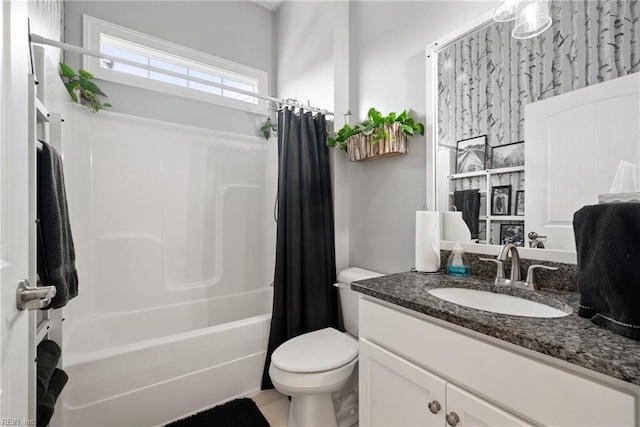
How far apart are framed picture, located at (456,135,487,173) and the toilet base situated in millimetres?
1255

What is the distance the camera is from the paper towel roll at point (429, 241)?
4.21 ft

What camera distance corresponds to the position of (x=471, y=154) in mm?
1280

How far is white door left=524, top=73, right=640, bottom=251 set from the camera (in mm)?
878

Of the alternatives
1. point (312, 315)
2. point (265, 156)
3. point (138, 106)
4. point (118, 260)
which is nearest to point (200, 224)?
point (118, 260)

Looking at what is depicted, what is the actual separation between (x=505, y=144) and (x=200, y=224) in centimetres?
210

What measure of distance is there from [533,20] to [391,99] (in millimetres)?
727

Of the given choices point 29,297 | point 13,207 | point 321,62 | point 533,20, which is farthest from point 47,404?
point 321,62

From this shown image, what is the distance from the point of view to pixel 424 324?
0.86 metres

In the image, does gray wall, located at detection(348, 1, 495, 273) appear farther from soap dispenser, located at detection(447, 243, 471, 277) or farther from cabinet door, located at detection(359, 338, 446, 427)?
cabinet door, located at detection(359, 338, 446, 427)

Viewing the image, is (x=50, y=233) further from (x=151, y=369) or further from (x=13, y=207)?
(x=151, y=369)

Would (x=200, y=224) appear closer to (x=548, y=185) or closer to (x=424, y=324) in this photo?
(x=424, y=324)

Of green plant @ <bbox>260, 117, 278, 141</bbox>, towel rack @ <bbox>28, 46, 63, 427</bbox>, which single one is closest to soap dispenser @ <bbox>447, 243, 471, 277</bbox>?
towel rack @ <bbox>28, 46, 63, 427</bbox>

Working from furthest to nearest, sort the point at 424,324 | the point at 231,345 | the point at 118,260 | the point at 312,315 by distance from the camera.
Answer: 1. the point at 118,260
2. the point at 312,315
3. the point at 231,345
4. the point at 424,324

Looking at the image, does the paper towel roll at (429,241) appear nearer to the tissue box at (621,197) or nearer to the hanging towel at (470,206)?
the hanging towel at (470,206)
